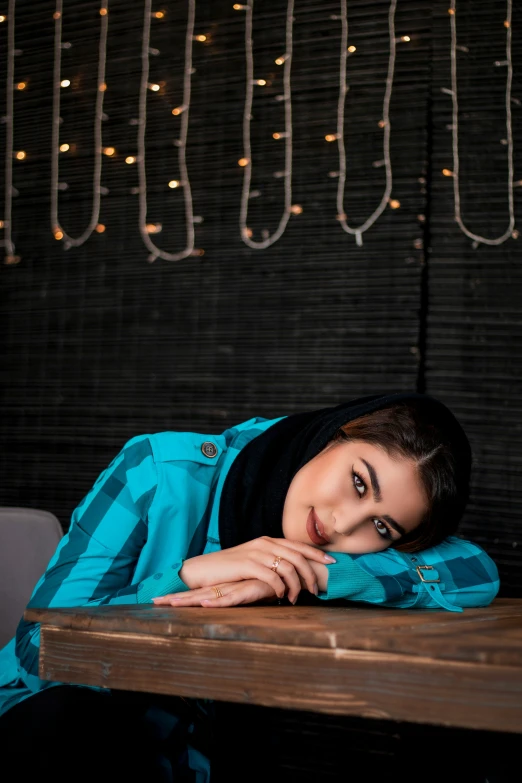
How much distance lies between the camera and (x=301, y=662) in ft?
2.48

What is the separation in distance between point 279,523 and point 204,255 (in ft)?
4.35

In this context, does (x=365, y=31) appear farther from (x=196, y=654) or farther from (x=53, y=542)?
(x=196, y=654)

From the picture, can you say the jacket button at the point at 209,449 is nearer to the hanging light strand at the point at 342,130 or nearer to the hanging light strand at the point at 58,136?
the hanging light strand at the point at 342,130

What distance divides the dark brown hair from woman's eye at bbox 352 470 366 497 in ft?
0.23

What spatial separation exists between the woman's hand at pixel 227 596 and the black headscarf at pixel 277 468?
1.17 ft

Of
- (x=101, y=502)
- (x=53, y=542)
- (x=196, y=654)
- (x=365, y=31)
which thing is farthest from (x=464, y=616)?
(x=365, y=31)

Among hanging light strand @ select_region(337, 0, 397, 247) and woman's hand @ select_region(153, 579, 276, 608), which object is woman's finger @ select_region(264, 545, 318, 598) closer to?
woman's hand @ select_region(153, 579, 276, 608)

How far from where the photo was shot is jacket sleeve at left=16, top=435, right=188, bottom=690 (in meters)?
1.28

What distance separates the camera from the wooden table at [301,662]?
71cm

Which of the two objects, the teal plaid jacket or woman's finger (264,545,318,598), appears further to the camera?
the teal plaid jacket

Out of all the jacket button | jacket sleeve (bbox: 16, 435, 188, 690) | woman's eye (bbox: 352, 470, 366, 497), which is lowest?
jacket sleeve (bbox: 16, 435, 188, 690)

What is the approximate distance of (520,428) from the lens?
2332mm

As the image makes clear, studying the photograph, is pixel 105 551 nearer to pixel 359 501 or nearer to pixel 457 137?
pixel 359 501

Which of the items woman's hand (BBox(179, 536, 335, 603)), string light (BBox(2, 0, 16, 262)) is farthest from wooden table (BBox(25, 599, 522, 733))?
string light (BBox(2, 0, 16, 262))
